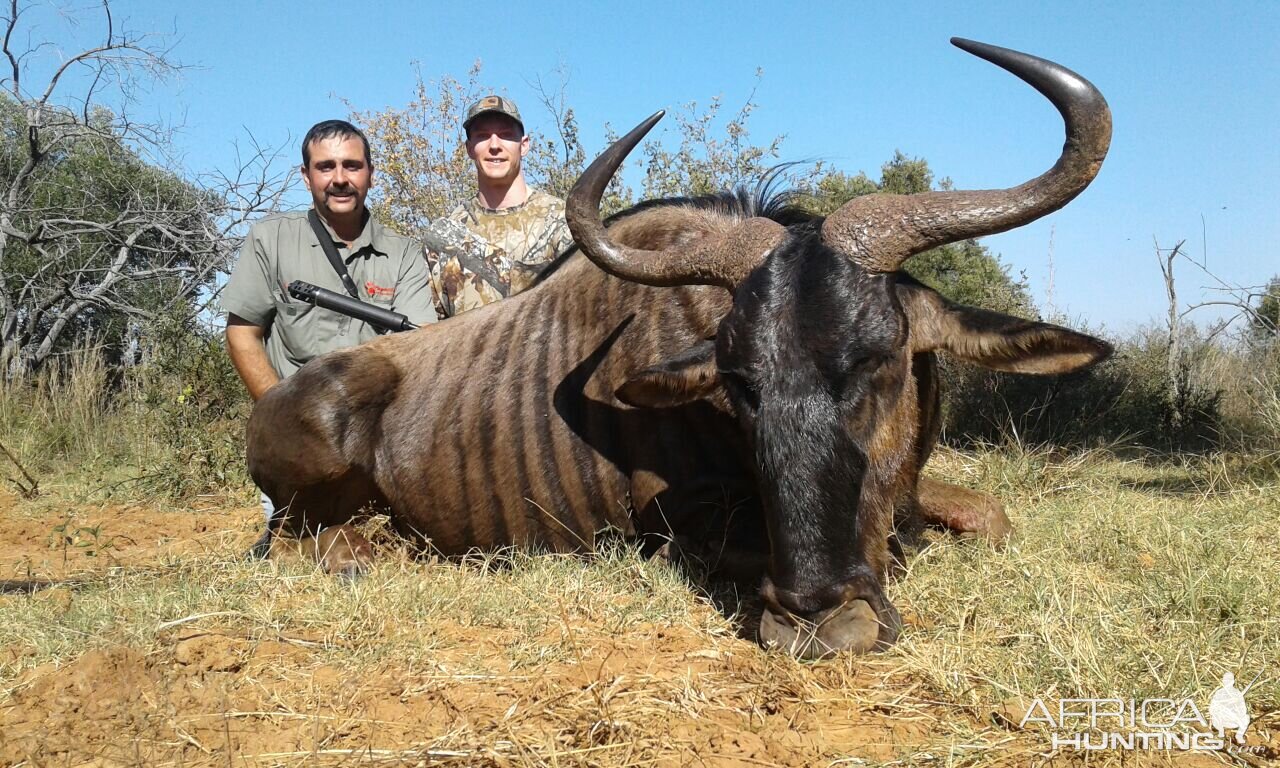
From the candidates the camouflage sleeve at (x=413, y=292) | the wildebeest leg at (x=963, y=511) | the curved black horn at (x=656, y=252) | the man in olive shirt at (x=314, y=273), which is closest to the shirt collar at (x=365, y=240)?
the man in olive shirt at (x=314, y=273)

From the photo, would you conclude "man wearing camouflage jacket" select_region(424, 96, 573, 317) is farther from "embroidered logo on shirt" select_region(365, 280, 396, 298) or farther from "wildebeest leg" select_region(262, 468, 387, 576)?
"wildebeest leg" select_region(262, 468, 387, 576)

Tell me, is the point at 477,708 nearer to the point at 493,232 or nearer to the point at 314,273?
the point at 314,273

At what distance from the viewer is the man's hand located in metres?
5.54

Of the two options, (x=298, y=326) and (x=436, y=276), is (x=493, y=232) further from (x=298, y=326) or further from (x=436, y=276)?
(x=298, y=326)

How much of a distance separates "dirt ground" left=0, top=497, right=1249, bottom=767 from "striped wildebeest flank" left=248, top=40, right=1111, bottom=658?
26cm

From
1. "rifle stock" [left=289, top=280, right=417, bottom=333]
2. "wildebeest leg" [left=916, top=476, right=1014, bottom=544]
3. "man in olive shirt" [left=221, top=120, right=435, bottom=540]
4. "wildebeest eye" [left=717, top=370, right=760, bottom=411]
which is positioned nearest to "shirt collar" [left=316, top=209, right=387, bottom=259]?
"man in olive shirt" [left=221, top=120, right=435, bottom=540]

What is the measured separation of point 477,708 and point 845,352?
1552 mm

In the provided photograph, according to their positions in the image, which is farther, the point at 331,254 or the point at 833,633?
the point at 331,254

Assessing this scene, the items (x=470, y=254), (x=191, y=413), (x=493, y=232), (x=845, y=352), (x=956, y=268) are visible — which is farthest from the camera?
(x=956, y=268)

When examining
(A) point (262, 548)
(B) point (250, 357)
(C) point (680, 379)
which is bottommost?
(A) point (262, 548)

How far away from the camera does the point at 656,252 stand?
12.7 ft

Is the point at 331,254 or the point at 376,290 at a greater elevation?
the point at 331,254

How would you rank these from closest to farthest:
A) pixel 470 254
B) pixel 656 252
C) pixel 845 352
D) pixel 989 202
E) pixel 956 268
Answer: pixel 845 352, pixel 989 202, pixel 656 252, pixel 470 254, pixel 956 268

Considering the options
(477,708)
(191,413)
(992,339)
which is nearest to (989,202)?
(992,339)
